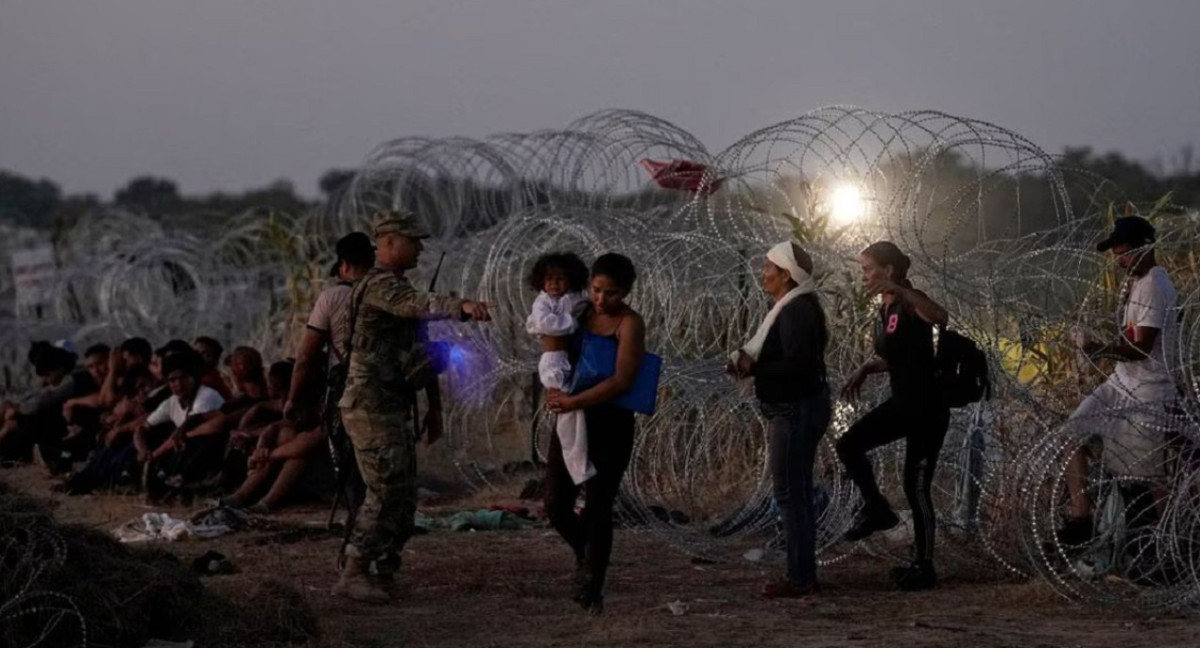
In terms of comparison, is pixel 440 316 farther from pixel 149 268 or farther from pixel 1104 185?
pixel 149 268

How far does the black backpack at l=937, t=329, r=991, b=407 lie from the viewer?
8.66 metres

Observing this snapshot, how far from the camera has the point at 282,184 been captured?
7038 centimetres

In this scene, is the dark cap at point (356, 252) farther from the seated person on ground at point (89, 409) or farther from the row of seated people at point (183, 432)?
the seated person on ground at point (89, 409)

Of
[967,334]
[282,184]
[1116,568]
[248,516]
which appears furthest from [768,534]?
[282,184]

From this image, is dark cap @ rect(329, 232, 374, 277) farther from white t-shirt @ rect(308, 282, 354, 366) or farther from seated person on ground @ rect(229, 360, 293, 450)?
seated person on ground @ rect(229, 360, 293, 450)

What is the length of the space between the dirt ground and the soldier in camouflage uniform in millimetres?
256

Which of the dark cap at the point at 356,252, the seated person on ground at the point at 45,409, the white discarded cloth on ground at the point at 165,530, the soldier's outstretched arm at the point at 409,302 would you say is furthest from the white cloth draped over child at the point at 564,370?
the seated person on ground at the point at 45,409

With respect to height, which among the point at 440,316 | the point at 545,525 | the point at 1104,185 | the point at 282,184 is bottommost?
the point at 545,525

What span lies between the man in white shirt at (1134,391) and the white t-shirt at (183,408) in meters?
6.92

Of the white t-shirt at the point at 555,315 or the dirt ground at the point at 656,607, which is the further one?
the white t-shirt at the point at 555,315

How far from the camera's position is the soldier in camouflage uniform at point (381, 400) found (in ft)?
28.7

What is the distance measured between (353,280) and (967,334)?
9.53ft

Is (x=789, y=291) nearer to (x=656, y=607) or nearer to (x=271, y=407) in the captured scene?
(x=656, y=607)

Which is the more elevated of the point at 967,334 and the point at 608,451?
the point at 967,334
